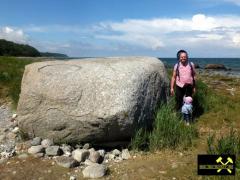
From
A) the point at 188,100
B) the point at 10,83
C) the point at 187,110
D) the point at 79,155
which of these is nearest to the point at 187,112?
the point at 187,110

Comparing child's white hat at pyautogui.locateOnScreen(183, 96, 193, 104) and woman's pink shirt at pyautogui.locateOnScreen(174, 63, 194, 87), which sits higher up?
woman's pink shirt at pyautogui.locateOnScreen(174, 63, 194, 87)

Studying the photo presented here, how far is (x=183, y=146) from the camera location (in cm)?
859

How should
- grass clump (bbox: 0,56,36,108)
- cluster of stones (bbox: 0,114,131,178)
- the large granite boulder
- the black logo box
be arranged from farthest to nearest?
grass clump (bbox: 0,56,36,108) < the large granite boulder < cluster of stones (bbox: 0,114,131,178) < the black logo box

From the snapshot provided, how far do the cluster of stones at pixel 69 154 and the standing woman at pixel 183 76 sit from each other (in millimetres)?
2892

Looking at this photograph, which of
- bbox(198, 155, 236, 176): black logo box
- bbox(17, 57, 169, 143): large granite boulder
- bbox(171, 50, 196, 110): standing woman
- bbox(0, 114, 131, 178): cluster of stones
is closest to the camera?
bbox(198, 155, 236, 176): black logo box

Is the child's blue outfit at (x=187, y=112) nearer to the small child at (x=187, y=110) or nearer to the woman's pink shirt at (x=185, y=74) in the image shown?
the small child at (x=187, y=110)

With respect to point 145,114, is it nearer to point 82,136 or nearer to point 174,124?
point 174,124

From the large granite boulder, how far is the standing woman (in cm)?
130

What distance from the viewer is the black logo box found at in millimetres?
6367

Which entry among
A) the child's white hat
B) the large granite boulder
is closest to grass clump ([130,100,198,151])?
the large granite boulder

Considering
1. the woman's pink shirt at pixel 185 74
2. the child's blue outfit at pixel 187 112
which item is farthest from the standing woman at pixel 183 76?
the child's blue outfit at pixel 187 112

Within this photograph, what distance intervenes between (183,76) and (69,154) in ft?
13.0

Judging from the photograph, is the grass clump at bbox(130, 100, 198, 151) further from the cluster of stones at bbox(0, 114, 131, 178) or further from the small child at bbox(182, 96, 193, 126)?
the small child at bbox(182, 96, 193, 126)

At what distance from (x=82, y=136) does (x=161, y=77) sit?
8.44ft
